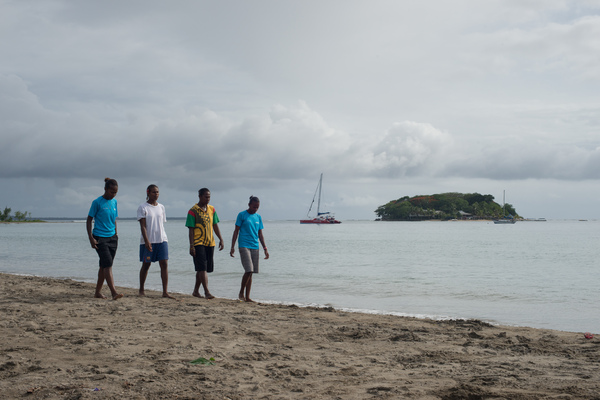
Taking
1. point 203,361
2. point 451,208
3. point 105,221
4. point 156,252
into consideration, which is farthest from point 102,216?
point 451,208

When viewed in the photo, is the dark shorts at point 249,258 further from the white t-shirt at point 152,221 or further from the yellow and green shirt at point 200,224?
the white t-shirt at point 152,221

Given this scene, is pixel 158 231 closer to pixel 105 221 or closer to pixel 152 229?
pixel 152 229

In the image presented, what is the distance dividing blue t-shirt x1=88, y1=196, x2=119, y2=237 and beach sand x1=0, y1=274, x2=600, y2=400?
122cm

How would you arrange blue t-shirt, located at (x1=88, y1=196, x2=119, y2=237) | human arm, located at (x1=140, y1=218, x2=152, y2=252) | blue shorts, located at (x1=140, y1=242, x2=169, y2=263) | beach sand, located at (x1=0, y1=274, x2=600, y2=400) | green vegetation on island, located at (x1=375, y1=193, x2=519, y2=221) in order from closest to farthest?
beach sand, located at (x1=0, y1=274, x2=600, y2=400) < blue t-shirt, located at (x1=88, y1=196, x2=119, y2=237) < human arm, located at (x1=140, y1=218, x2=152, y2=252) < blue shorts, located at (x1=140, y1=242, x2=169, y2=263) < green vegetation on island, located at (x1=375, y1=193, x2=519, y2=221)

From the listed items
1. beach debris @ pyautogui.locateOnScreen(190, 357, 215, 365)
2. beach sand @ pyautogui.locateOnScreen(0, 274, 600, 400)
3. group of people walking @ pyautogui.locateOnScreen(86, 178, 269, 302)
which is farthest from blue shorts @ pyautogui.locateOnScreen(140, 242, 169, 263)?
beach debris @ pyautogui.locateOnScreen(190, 357, 215, 365)

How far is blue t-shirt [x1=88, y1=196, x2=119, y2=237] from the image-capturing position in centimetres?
781

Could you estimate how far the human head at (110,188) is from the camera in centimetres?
787

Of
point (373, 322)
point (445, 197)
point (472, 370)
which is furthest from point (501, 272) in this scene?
point (445, 197)

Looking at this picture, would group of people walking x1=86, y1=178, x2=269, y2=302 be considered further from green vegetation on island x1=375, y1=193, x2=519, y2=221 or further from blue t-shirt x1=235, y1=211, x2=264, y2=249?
green vegetation on island x1=375, y1=193, x2=519, y2=221

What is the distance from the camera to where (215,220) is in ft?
29.2

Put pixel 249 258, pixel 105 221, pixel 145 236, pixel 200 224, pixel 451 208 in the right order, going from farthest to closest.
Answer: pixel 451 208
pixel 249 258
pixel 200 224
pixel 145 236
pixel 105 221

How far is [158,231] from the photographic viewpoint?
27.4 feet

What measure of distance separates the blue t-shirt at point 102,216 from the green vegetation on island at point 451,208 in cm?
17060

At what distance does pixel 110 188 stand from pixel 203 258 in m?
2.05
